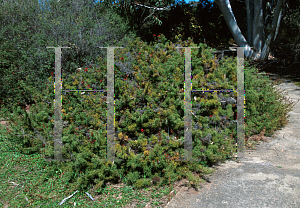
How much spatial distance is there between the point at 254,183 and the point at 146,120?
1473 mm

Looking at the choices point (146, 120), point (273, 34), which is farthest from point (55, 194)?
point (273, 34)

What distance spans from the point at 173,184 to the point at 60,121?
70.3 inches

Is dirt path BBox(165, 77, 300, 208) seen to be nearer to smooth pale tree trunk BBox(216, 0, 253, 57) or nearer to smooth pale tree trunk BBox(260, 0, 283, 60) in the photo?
smooth pale tree trunk BBox(216, 0, 253, 57)

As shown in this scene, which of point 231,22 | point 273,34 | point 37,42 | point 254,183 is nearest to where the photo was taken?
point 254,183

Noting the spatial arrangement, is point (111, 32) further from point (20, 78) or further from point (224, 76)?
point (224, 76)

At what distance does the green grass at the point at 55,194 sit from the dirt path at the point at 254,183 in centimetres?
28

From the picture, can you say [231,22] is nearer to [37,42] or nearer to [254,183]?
[37,42]

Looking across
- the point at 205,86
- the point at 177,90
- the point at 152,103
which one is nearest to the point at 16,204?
the point at 152,103

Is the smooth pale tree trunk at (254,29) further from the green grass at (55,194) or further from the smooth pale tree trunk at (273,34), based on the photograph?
the green grass at (55,194)

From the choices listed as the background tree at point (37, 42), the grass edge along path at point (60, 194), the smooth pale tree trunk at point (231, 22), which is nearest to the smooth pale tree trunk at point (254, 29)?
the smooth pale tree trunk at point (231, 22)

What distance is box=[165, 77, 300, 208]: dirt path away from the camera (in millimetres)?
2676

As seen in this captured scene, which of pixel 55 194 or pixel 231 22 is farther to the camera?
pixel 231 22

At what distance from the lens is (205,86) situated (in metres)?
3.97

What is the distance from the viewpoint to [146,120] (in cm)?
349
